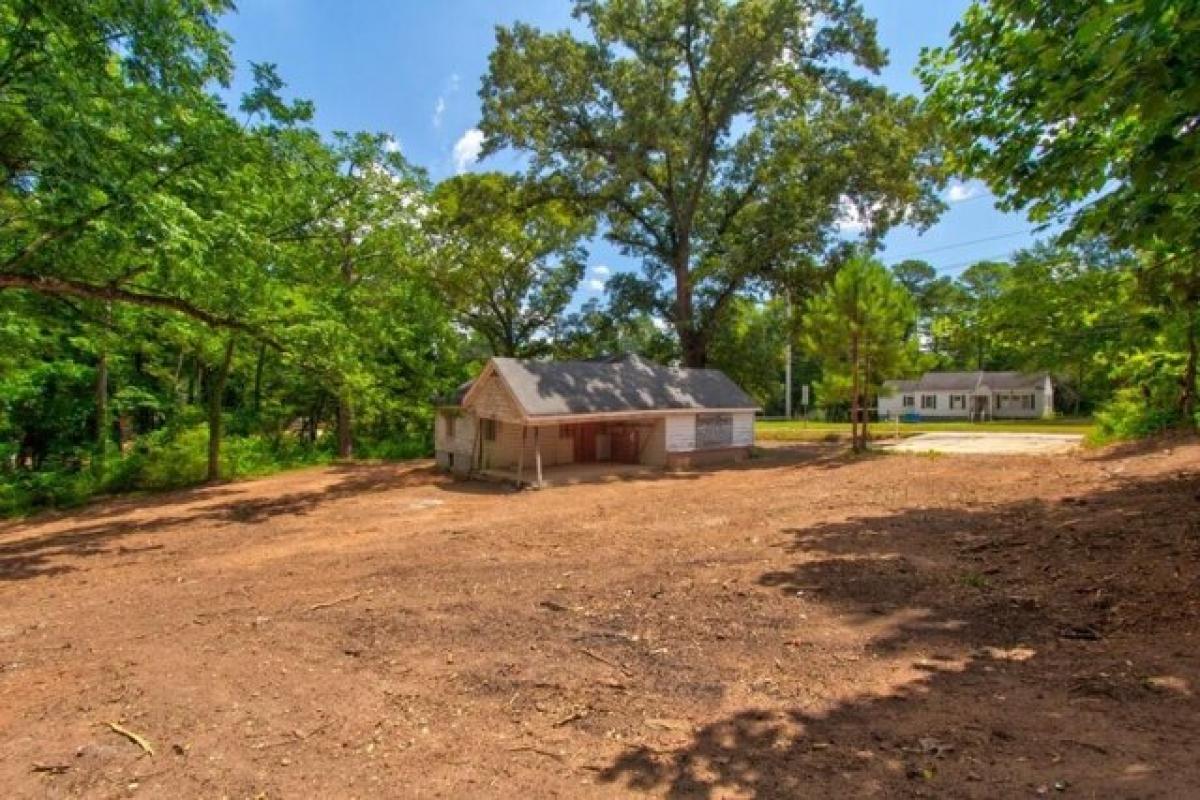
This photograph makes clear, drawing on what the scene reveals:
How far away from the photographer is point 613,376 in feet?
70.0

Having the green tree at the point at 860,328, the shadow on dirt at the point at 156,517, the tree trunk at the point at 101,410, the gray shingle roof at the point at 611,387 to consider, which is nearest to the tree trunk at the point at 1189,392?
the green tree at the point at 860,328

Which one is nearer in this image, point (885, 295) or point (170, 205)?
point (170, 205)

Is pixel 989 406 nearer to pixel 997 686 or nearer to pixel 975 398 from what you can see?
pixel 975 398

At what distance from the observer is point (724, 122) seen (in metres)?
24.5

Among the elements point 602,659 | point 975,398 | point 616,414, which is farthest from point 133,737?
point 975,398

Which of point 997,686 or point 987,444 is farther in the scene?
point 987,444

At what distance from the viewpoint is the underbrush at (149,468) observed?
1673 centimetres

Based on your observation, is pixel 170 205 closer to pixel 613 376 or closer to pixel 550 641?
pixel 550 641

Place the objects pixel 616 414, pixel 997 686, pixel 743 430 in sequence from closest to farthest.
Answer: pixel 997 686 → pixel 616 414 → pixel 743 430

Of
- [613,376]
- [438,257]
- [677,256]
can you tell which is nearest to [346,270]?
[438,257]

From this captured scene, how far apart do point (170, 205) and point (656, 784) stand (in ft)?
30.1

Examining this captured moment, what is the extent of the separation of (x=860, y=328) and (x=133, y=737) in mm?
21943

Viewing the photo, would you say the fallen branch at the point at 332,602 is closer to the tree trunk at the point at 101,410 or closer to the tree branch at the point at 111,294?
the tree branch at the point at 111,294

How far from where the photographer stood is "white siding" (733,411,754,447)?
76.5 ft
